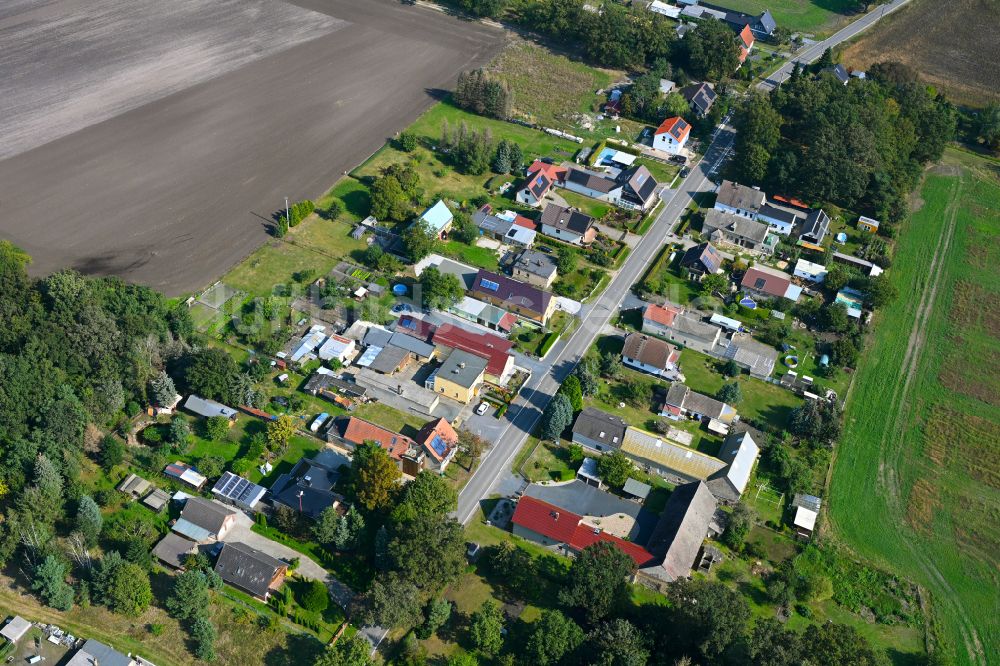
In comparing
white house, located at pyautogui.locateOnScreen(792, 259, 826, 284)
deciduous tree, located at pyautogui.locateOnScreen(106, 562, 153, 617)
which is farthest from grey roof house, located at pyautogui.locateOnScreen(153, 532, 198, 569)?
white house, located at pyautogui.locateOnScreen(792, 259, 826, 284)

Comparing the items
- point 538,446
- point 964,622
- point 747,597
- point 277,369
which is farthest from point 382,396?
point 964,622

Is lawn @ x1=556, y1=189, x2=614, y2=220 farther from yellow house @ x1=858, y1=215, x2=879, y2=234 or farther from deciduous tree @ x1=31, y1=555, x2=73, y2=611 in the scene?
deciduous tree @ x1=31, y1=555, x2=73, y2=611

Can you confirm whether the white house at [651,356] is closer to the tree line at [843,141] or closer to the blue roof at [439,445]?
the blue roof at [439,445]

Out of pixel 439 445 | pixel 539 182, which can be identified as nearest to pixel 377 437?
pixel 439 445

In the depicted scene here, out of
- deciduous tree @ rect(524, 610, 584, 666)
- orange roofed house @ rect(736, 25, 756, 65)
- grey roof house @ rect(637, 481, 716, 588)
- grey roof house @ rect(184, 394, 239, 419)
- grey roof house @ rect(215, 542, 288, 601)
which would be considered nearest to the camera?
deciduous tree @ rect(524, 610, 584, 666)

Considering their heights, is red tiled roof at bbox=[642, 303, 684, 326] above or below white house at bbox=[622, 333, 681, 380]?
above

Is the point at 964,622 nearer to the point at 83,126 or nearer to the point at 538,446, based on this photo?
the point at 538,446
